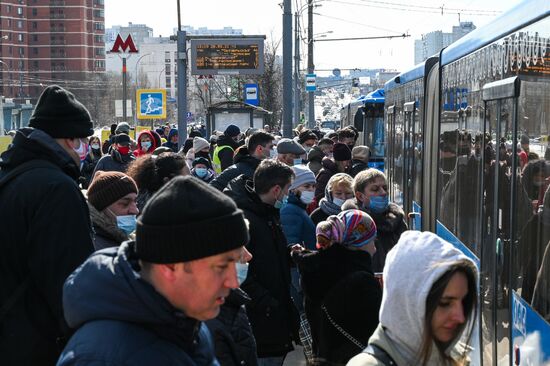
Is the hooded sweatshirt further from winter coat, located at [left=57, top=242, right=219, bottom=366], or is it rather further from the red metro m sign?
the red metro m sign

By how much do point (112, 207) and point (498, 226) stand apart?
8.33 ft

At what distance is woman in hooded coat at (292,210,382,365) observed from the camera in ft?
14.9

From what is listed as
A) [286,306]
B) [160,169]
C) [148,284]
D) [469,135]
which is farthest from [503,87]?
[148,284]

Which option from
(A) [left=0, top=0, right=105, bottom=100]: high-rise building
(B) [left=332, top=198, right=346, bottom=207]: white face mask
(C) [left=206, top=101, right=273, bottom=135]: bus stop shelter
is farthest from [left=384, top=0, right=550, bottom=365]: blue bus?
(A) [left=0, top=0, right=105, bottom=100]: high-rise building

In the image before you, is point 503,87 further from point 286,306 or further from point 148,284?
point 148,284

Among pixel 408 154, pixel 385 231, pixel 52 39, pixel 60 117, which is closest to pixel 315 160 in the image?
pixel 408 154

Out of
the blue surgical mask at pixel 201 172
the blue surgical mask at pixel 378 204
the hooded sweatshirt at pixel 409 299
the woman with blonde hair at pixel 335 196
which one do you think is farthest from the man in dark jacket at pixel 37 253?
the blue surgical mask at pixel 201 172

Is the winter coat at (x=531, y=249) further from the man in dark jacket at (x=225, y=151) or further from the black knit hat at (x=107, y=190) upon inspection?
the man in dark jacket at (x=225, y=151)

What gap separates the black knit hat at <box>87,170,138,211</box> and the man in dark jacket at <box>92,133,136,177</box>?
5565mm

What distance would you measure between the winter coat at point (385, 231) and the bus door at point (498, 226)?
760 mm

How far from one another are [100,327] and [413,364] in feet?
3.47

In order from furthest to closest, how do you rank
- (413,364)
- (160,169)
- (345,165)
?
(345,165) → (160,169) → (413,364)

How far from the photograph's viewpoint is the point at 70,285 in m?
2.48

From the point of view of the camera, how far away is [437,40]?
62.7 m
